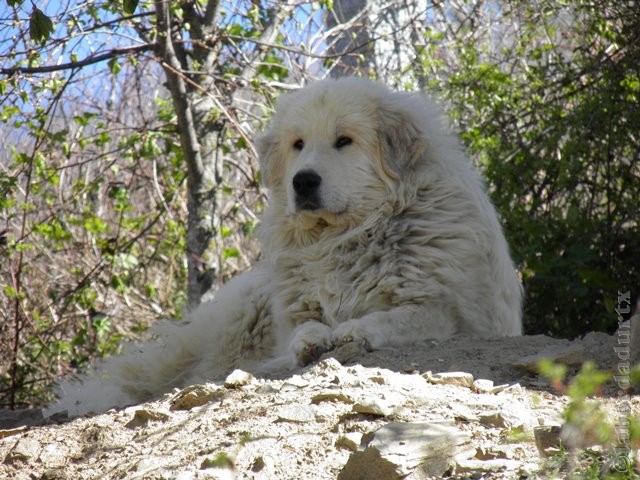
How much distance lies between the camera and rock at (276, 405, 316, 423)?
3.20m

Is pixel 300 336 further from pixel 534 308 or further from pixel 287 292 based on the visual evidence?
pixel 534 308

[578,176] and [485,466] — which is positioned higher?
[578,176]

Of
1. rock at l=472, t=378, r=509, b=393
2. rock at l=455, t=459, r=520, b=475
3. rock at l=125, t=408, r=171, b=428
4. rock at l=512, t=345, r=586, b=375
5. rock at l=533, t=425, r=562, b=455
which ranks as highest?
rock at l=125, t=408, r=171, b=428

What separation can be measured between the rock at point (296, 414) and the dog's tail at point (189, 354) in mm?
2151

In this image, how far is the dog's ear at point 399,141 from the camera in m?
5.24

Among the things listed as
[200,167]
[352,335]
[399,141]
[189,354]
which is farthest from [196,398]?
[200,167]

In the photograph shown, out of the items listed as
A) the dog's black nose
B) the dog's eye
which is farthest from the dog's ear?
the dog's black nose

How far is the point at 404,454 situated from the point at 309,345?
1773 millimetres

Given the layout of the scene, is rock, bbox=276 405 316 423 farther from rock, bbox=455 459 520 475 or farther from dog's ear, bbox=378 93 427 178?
dog's ear, bbox=378 93 427 178

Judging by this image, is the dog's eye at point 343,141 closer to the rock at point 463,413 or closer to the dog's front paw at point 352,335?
the dog's front paw at point 352,335

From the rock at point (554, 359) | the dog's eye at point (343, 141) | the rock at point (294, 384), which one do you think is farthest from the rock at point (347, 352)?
the dog's eye at point (343, 141)

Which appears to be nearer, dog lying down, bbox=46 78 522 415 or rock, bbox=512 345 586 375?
rock, bbox=512 345 586 375

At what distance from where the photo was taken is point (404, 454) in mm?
2672

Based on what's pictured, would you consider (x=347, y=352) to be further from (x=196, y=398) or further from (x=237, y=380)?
(x=196, y=398)
